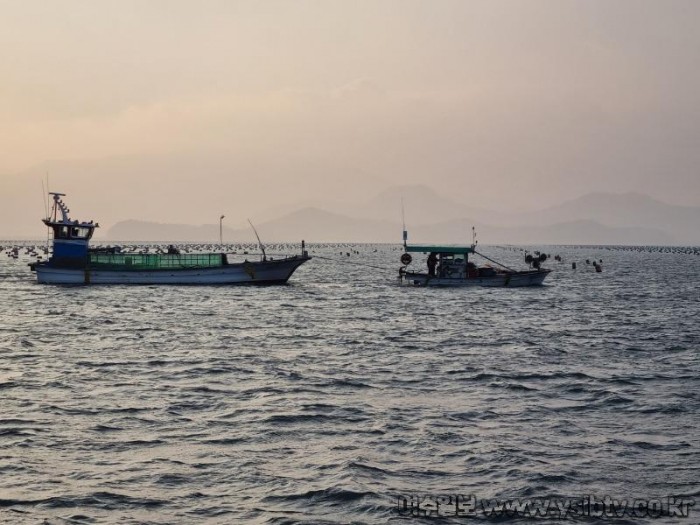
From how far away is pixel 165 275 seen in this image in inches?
3078

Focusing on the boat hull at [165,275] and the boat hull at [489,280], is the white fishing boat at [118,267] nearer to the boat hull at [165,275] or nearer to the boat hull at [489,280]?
the boat hull at [165,275]

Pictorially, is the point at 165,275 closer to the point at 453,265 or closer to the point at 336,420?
the point at 453,265

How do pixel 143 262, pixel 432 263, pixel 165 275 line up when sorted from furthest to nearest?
pixel 143 262 → pixel 432 263 → pixel 165 275

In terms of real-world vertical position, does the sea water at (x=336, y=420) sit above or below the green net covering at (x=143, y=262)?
below

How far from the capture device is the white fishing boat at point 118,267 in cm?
7694

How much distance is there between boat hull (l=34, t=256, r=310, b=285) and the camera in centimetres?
7775

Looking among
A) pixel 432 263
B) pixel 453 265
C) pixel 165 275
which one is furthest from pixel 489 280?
pixel 165 275

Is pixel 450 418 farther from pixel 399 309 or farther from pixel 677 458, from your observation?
pixel 399 309

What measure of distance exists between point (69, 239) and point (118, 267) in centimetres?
523

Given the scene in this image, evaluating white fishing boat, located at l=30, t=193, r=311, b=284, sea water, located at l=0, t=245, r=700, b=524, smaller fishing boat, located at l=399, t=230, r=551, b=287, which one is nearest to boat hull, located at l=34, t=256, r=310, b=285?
white fishing boat, located at l=30, t=193, r=311, b=284

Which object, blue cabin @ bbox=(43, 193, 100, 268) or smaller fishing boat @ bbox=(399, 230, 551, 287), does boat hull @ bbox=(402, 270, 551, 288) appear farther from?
blue cabin @ bbox=(43, 193, 100, 268)

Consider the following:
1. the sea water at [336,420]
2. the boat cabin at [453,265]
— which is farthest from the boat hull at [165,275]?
the sea water at [336,420]

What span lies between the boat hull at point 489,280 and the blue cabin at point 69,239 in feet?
103

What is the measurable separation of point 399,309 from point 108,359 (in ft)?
95.8
